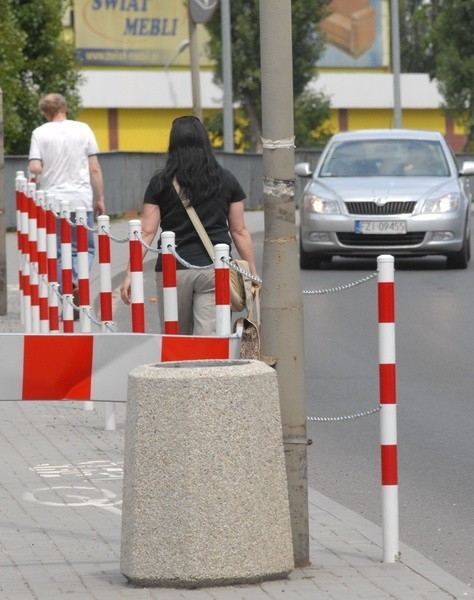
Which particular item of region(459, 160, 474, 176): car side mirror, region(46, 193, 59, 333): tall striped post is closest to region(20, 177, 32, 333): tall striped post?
region(46, 193, 59, 333): tall striped post

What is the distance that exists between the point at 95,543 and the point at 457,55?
1977 inches

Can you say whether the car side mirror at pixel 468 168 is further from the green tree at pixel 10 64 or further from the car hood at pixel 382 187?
the green tree at pixel 10 64

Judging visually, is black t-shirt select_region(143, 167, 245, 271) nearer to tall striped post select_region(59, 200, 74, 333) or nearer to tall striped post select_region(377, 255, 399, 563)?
tall striped post select_region(59, 200, 74, 333)

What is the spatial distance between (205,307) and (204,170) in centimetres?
69

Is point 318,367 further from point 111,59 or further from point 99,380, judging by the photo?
point 111,59

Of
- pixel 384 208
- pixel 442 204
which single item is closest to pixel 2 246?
pixel 384 208

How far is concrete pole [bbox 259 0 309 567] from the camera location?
→ 6.37 metres

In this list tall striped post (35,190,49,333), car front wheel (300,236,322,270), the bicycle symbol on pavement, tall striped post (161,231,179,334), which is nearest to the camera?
the bicycle symbol on pavement

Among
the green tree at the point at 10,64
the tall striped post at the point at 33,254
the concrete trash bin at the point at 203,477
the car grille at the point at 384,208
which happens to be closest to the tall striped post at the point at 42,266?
the tall striped post at the point at 33,254

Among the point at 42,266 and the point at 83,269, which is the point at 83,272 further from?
the point at 42,266

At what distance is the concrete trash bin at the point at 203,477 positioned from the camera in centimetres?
575

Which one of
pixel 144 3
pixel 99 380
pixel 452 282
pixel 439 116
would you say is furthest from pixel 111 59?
pixel 99 380

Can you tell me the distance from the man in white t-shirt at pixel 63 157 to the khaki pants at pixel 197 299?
522 centimetres

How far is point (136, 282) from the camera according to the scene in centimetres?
907
